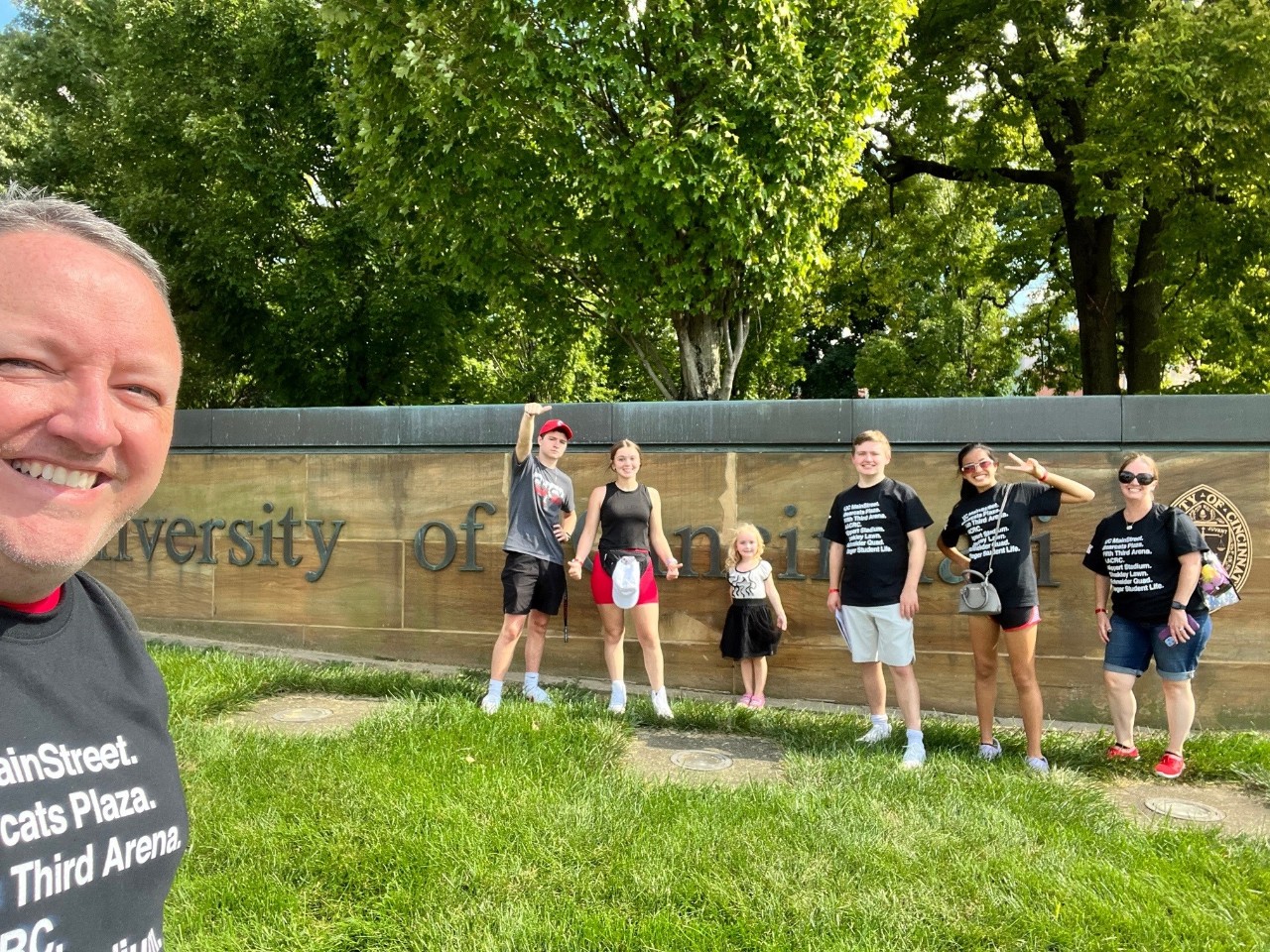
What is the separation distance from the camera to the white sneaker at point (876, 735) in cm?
518

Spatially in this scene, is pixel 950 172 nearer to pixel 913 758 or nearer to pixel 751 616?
pixel 751 616

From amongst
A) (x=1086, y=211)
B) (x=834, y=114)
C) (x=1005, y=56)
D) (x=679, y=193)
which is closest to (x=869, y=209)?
(x=1005, y=56)

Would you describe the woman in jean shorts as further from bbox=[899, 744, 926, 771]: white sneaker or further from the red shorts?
the red shorts

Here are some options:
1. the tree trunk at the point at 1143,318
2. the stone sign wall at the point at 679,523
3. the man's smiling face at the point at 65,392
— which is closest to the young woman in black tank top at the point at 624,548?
the stone sign wall at the point at 679,523

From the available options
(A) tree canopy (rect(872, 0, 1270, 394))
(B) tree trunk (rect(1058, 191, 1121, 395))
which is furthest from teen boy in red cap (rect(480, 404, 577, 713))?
(B) tree trunk (rect(1058, 191, 1121, 395))

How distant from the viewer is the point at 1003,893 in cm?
320

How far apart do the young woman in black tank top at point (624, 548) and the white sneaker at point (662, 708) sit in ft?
0.03

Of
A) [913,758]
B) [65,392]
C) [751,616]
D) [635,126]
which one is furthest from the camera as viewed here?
[635,126]

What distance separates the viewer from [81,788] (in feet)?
3.32

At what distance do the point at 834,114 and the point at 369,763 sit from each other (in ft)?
23.9

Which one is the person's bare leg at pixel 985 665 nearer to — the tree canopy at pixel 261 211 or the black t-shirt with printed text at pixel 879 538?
the black t-shirt with printed text at pixel 879 538

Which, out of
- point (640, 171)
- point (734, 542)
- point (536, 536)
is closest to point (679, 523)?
point (734, 542)

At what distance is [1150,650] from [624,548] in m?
3.04

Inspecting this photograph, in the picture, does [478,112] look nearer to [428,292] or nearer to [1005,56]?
[428,292]
